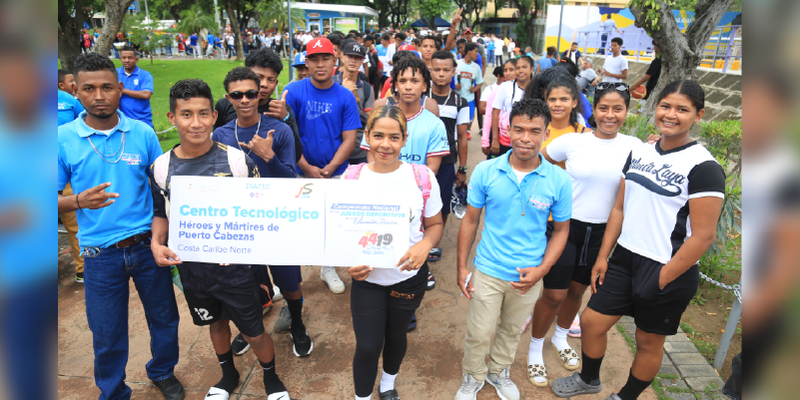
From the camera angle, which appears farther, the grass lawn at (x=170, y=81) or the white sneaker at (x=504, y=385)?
the grass lawn at (x=170, y=81)

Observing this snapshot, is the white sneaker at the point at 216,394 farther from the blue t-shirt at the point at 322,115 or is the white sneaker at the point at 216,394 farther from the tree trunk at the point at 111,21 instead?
the tree trunk at the point at 111,21

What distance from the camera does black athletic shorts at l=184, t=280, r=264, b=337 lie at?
265cm

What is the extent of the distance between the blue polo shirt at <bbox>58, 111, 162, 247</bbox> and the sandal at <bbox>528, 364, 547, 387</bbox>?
2.86 meters

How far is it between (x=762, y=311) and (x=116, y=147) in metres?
3.03

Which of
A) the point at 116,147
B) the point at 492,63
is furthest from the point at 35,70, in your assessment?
the point at 492,63

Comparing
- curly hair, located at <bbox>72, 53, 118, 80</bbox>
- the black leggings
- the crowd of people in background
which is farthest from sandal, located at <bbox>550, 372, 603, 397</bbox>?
curly hair, located at <bbox>72, 53, 118, 80</bbox>

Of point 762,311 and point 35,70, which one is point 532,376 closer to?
point 762,311

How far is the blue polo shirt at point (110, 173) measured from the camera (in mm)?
2512

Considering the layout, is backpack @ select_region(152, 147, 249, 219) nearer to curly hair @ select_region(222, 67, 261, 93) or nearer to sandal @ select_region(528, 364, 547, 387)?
curly hair @ select_region(222, 67, 261, 93)

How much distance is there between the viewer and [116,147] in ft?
8.52

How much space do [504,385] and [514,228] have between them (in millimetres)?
1181

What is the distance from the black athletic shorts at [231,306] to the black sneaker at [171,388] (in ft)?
2.05

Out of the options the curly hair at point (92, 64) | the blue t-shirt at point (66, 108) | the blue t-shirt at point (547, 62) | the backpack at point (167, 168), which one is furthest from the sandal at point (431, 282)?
the blue t-shirt at point (547, 62)

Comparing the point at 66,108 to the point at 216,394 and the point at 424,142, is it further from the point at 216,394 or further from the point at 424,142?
the point at 424,142
